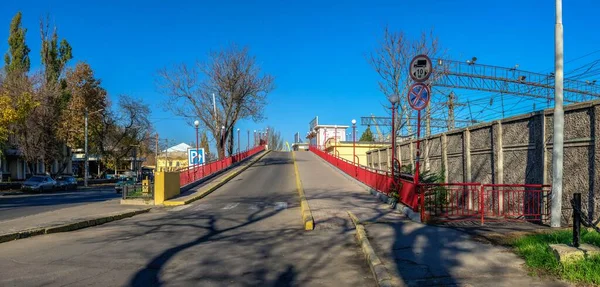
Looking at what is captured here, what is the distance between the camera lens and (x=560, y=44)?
385 inches

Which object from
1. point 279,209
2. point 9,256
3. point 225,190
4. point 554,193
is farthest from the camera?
point 225,190

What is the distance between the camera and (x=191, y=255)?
322 inches

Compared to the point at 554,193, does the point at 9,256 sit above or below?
below

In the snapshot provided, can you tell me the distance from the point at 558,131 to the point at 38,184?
118 ft

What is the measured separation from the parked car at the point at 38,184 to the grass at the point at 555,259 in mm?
35826

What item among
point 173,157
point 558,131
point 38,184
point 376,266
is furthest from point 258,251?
point 173,157

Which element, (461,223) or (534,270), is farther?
(461,223)

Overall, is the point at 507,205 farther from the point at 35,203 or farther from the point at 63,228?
the point at 35,203

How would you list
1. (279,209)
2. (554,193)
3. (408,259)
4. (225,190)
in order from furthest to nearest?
(225,190)
(279,209)
(554,193)
(408,259)

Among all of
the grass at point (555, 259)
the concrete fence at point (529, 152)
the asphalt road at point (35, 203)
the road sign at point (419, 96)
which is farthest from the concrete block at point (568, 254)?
the asphalt road at point (35, 203)

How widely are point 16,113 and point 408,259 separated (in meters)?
30.0

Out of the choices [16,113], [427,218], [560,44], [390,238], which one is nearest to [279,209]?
[427,218]

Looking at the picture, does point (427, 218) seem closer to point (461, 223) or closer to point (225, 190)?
point (461, 223)

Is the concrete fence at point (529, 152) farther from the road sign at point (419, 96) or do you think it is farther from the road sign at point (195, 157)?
the road sign at point (195, 157)
